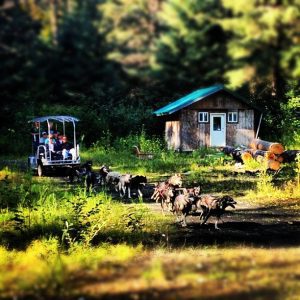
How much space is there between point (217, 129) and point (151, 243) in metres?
16.8

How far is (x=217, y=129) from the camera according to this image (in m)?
23.0

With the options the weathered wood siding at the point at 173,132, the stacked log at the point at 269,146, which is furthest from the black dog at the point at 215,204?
the weathered wood siding at the point at 173,132

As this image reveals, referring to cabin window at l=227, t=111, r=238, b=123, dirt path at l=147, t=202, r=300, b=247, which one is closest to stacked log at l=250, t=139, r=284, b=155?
cabin window at l=227, t=111, r=238, b=123

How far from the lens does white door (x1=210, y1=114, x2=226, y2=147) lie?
22.4 m

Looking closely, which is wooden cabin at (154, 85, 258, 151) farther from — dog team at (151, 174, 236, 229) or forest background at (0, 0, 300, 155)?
forest background at (0, 0, 300, 155)

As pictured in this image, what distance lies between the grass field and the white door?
4.90m

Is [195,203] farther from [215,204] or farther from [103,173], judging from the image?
[103,173]

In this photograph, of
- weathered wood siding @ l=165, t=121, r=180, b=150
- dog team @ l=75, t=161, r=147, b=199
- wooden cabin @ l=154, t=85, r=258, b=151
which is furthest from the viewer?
weathered wood siding @ l=165, t=121, r=180, b=150

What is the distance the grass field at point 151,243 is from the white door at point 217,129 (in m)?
4.90

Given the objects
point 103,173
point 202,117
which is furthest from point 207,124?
point 103,173

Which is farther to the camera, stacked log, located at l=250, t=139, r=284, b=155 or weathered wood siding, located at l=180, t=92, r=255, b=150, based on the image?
weathered wood siding, located at l=180, t=92, r=255, b=150

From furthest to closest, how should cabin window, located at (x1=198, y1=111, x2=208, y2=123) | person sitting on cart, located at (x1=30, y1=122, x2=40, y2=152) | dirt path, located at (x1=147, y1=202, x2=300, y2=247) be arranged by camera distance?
cabin window, located at (x1=198, y1=111, x2=208, y2=123) < person sitting on cart, located at (x1=30, y1=122, x2=40, y2=152) < dirt path, located at (x1=147, y1=202, x2=300, y2=247)

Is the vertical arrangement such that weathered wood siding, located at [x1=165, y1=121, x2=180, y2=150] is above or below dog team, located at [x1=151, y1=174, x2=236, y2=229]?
above

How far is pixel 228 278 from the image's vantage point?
290 cm
